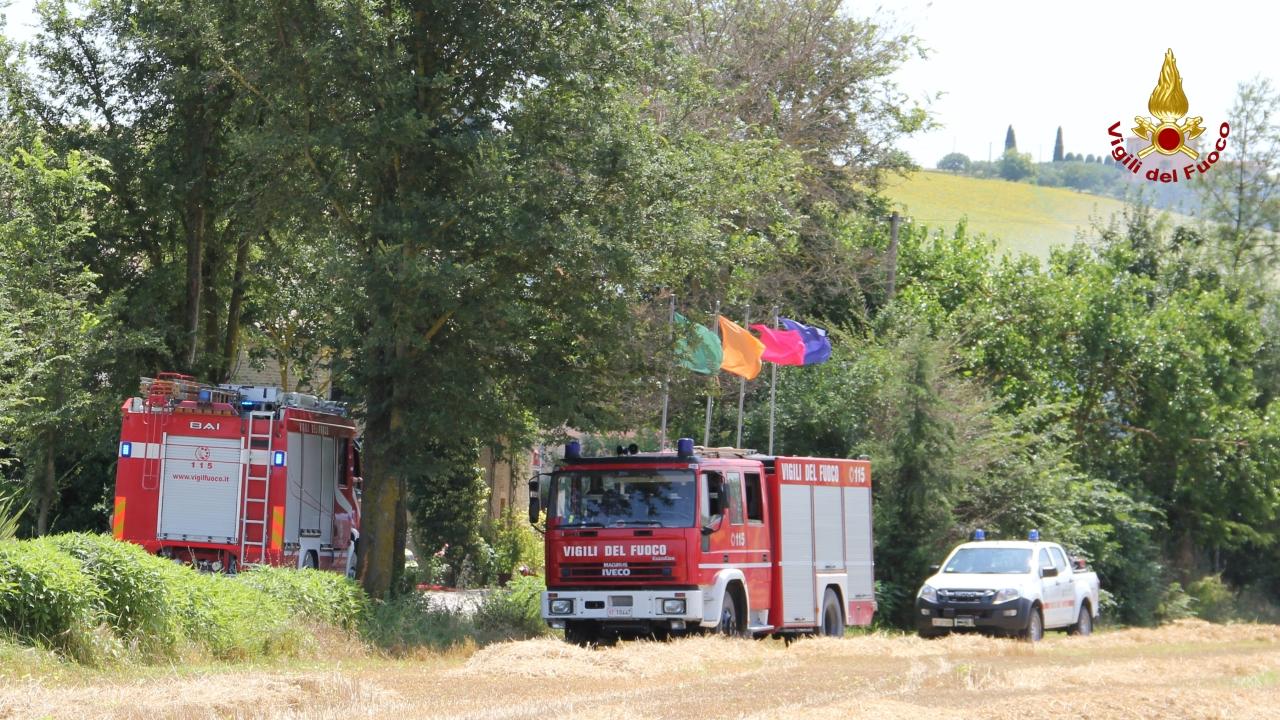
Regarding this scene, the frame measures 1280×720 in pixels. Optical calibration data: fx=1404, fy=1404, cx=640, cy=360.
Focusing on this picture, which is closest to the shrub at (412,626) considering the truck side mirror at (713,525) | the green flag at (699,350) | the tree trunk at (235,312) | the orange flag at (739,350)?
the truck side mirror at (713,525)

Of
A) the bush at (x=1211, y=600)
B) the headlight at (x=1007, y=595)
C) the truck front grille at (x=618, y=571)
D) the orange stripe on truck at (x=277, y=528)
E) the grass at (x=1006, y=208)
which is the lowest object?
the bush at (x=1211, y=600)

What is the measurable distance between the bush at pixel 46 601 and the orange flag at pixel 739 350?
45.8ft

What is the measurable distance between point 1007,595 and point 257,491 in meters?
12.0

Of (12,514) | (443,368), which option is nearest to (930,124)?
(443,368)

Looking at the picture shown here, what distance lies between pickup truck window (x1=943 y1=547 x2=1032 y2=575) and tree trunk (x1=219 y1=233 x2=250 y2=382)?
15.5m

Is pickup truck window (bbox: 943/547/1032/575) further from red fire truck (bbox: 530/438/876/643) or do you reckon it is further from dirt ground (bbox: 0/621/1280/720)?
red fire truck (bbox: 530/438/876/643)

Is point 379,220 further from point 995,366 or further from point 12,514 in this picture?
point 995,366

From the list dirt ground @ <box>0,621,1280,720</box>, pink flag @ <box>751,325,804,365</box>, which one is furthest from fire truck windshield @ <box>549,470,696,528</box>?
pink flag @ <box>751,325,804,365</box>

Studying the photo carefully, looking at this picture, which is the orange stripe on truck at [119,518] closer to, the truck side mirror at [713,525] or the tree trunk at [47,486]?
the tree trunk at [47,486]

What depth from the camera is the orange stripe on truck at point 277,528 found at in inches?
858

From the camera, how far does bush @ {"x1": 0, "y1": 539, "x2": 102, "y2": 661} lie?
1300 centimetres

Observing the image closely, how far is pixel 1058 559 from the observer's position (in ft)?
80.8

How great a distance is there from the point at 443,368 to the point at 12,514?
1295 centimetres

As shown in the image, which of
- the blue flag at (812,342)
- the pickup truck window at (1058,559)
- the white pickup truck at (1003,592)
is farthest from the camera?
the blue flag at (812,342)
